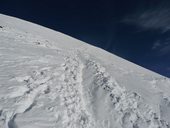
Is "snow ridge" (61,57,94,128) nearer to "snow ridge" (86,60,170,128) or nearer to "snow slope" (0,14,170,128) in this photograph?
"snow slope" (0,14,170,128)

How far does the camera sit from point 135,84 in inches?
399

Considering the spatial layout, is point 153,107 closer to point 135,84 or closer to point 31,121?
point 135,84

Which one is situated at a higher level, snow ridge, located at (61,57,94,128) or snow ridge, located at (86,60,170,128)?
snow ridge, located at (86,60,170,128)

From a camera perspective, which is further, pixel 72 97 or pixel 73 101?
pixel 72 97

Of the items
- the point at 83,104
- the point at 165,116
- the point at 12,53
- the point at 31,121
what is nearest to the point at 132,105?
the point at 165,116

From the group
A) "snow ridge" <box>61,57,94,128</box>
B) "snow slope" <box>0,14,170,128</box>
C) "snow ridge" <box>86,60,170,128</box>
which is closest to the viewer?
"snow slope" <box>0,14,170,128</box>

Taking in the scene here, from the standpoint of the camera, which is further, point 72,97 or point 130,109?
point 72,97

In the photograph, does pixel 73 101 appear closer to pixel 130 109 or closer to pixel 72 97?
pixel 72 97

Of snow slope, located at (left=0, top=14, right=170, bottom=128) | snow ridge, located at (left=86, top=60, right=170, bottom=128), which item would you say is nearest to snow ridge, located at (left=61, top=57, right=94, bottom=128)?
snow slope, located at (left=0, top=14, right=170, bottom=128)

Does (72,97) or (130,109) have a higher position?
(130,109)

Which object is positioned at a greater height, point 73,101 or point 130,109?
point 130,109

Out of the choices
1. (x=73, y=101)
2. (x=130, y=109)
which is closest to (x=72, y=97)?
(x=73, y=101)

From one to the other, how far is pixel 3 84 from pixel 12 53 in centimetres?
411

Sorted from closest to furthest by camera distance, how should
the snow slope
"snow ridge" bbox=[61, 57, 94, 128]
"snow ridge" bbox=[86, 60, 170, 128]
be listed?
the snow slope → "snow ridge" bbox=[61, 57, 94, 128] → "snow ridge" bbox=[86, 60, 170, 128]
